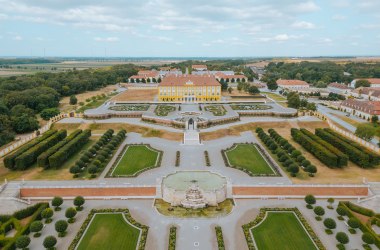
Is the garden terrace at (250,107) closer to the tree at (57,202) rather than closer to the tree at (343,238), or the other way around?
the tree at (57,202)

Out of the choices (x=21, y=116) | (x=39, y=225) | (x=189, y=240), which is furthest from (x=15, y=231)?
(x=21, y=116)

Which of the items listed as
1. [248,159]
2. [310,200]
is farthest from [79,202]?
[248,159]

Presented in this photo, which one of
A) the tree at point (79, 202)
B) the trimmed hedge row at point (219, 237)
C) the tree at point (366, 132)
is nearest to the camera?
the trimmed hedge row at point (219, 237)

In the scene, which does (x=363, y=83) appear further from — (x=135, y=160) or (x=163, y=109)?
(x=135, y=160)


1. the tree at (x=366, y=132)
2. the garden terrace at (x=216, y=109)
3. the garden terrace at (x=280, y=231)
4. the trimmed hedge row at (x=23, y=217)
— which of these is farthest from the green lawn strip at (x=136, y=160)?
the tree at (x=366, y=132)

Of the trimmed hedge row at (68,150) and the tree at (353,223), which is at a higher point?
the trimmed hedge row at (68,150)

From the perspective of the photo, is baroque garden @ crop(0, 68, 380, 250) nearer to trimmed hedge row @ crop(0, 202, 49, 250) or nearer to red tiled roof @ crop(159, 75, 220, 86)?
trimmed hedge row @ crop(0, 202, 49, 250)
